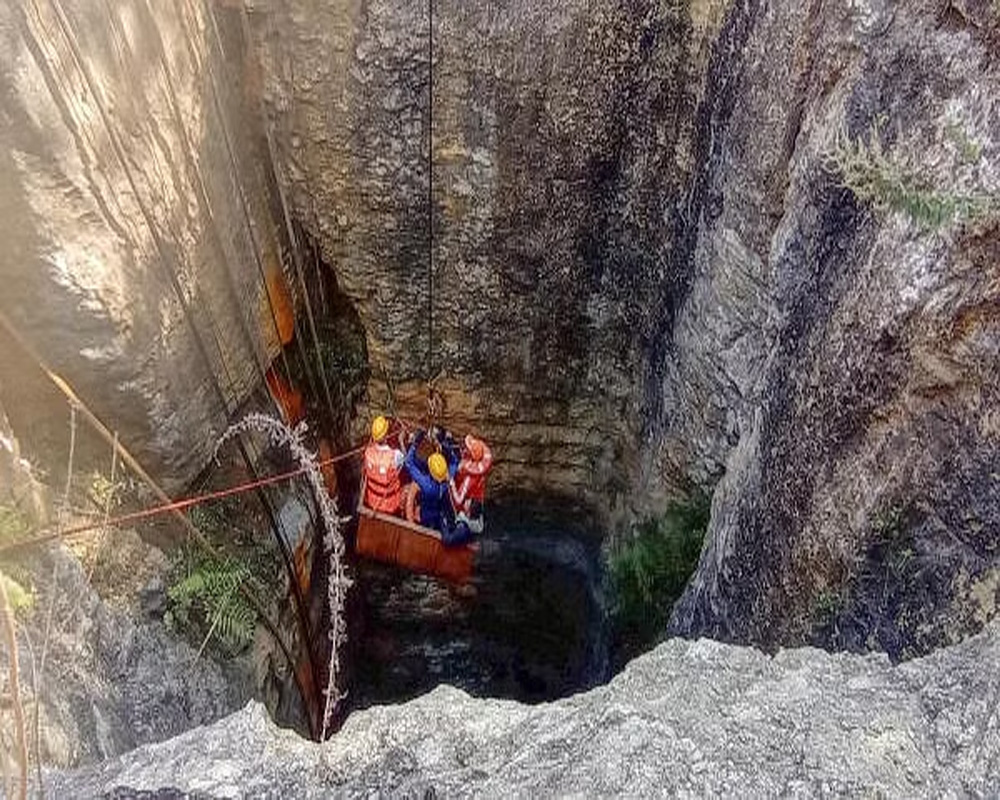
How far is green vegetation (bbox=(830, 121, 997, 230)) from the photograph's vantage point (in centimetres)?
334

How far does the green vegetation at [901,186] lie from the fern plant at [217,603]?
357cm

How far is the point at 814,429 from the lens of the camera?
13.1ft

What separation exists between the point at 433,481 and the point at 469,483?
258 millimetres

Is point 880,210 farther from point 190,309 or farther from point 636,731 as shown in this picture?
point 190,309

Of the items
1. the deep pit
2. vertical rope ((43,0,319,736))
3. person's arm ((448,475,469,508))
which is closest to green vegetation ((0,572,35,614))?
vertical rope ((43,0,319,736))

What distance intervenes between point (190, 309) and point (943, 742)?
390 centimetres

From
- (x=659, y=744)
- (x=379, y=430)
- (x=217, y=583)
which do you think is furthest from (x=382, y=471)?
(x=659, y=744)

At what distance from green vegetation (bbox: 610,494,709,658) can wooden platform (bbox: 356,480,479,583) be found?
1287 millimetres

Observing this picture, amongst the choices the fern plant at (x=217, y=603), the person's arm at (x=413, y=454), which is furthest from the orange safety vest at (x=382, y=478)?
the fern plant at (x=217, y=603)

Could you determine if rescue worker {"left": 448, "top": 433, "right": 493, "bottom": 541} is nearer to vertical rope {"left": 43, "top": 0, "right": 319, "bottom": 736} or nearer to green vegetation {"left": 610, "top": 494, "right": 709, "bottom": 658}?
green vegetation {"left": 610, "top": 494, "right": 709, "bottom": 658}

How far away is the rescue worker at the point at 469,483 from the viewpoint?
6.85m

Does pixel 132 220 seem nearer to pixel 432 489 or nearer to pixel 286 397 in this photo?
pixel 286 397

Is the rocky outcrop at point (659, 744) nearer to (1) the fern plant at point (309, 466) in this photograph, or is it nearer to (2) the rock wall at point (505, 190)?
(1) the fern plant at point (309, 466)

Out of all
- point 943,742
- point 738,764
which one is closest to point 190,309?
point 738,764
